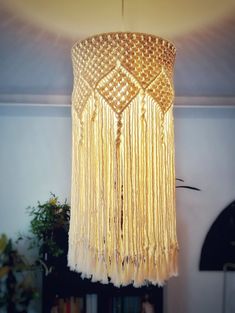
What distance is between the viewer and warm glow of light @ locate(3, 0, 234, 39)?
3.39 ft

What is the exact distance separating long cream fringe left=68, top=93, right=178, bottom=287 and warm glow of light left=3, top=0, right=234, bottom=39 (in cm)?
43

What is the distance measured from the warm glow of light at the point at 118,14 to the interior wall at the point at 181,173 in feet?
4.32

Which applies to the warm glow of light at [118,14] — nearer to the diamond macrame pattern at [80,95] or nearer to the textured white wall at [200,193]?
the diamond macrame pattern at [80,95]

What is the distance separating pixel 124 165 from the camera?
782 millimetres

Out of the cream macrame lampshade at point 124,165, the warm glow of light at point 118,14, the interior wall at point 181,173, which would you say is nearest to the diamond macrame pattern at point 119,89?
the cream macrame lampshade at point 124,165

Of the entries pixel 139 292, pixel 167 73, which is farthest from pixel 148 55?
pixel 139 292

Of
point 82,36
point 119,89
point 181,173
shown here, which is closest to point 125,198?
point 119,89

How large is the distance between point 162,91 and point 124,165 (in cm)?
23

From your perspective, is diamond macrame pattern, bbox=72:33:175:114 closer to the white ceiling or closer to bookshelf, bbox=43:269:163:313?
the white ceiling

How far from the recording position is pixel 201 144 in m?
2.60

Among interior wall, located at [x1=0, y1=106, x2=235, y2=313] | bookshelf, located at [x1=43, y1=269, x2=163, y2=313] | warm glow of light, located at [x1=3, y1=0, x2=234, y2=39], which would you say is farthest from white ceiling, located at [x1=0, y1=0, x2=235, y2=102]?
bookshelf, located at [x1=43, y1=269, x2=163, y2=313]

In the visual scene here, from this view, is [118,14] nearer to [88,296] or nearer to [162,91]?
[162,91]

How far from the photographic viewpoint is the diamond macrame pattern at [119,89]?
0.79 metres

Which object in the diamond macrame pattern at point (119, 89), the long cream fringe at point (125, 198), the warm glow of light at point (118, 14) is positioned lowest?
the long cream fringe at point (125, 198)
